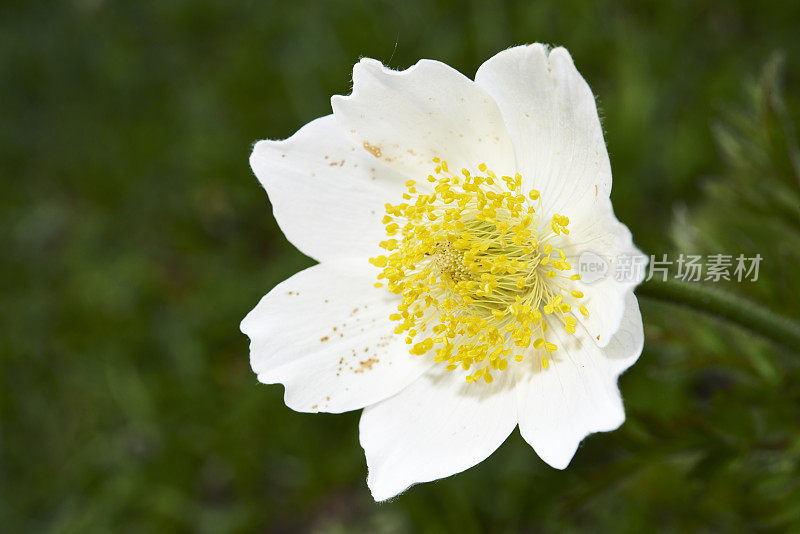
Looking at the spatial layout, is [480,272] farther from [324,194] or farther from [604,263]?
[324,194]

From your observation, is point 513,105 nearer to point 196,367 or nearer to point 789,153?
point 789,153

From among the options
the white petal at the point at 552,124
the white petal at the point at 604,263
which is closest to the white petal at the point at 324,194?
the white petal at the point at 552,124

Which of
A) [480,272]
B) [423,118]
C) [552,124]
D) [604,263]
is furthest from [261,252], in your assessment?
[604,263]

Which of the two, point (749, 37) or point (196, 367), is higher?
point (749, 37)

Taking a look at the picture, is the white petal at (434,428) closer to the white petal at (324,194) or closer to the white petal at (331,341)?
the white petal at (331,341)

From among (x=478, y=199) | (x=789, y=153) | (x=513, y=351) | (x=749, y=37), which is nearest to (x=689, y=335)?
(x=789, y=153)

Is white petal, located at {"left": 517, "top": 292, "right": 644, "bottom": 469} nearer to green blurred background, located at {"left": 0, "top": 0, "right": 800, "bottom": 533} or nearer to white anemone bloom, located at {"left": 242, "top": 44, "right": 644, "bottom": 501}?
white anemone bloom, located at {"left": 242, "top": 44, "right": 644, "bottom": 501}
